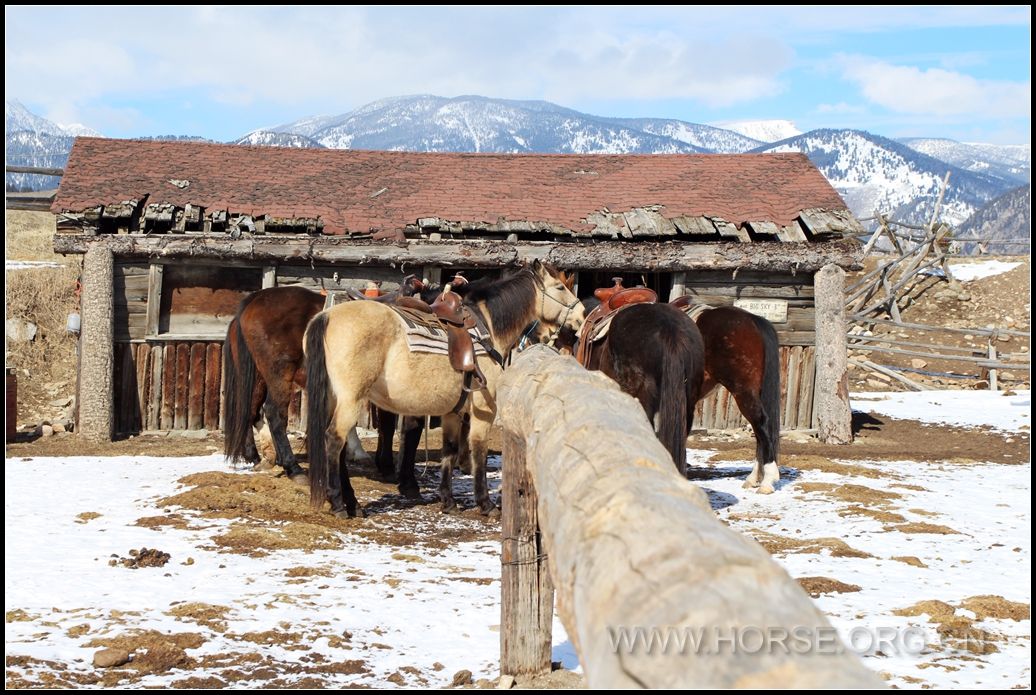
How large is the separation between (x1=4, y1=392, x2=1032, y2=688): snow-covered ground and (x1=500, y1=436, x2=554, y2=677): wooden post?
405 mm

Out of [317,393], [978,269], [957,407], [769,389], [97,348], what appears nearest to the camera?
[317,393]

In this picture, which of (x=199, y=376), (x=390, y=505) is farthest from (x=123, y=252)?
(x=390, y=505)

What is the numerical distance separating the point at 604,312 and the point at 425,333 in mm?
2126

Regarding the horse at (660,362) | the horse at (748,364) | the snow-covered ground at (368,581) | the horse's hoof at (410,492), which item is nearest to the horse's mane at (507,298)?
the horse at (748,364)

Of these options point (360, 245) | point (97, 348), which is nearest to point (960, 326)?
point (360, 245)

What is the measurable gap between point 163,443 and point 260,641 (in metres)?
8.11

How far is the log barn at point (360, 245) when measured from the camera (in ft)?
42.0

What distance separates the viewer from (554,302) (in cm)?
935

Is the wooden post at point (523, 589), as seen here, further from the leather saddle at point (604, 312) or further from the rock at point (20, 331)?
the rock at point (20, 331)

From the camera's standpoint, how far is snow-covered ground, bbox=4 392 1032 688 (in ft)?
15.9

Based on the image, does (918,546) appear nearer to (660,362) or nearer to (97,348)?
(660,362)

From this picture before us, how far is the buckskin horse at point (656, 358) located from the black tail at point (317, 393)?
2.72m

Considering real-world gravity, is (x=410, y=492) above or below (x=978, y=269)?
below

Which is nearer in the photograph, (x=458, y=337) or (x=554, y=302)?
(x=458, y=337)
